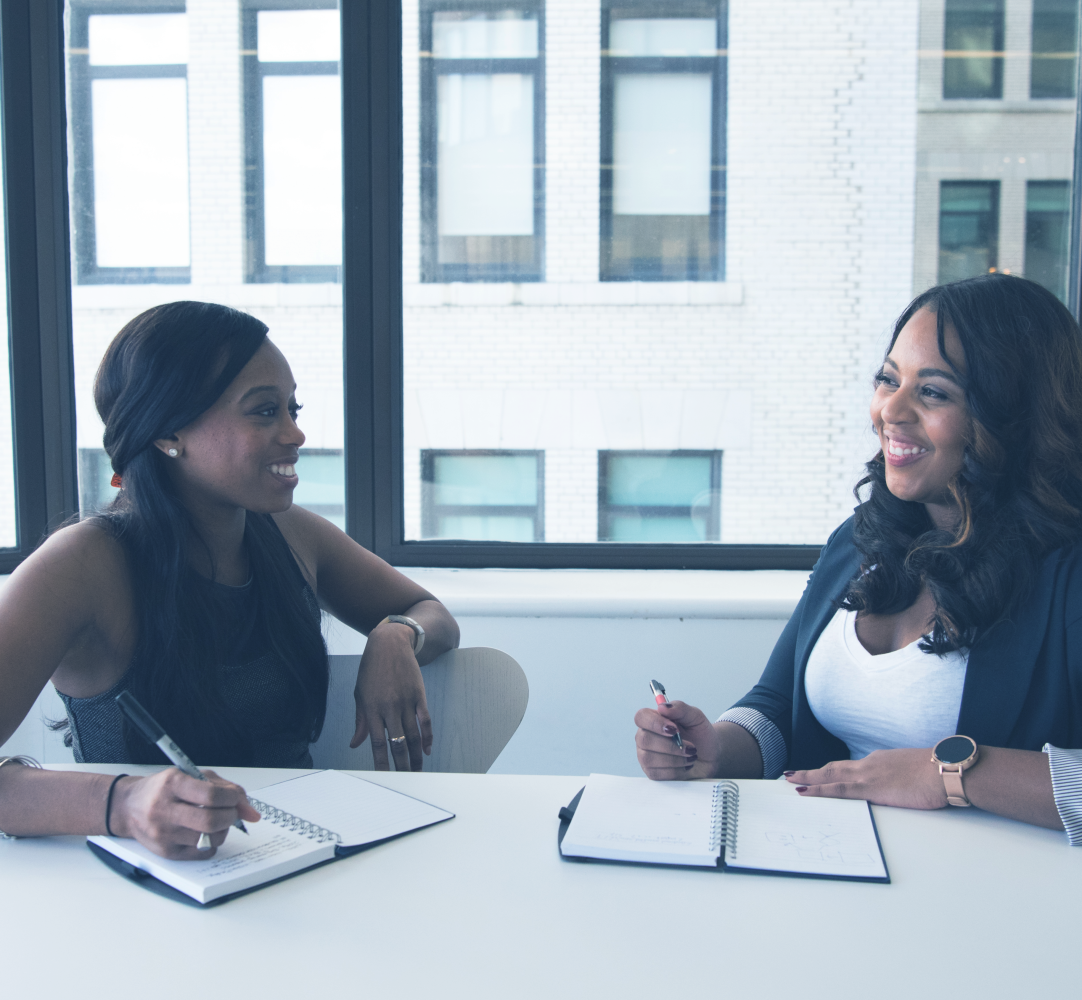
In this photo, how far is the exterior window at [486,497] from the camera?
9.58 ft

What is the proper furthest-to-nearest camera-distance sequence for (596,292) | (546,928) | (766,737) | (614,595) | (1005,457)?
(596,292), (614,595), (766,737), (1005,457), (546,928)

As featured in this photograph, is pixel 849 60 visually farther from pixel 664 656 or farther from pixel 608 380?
pixel 664 656

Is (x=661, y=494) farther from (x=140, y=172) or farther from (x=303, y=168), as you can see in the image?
(x=140, y=172)

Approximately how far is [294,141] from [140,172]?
0.52m

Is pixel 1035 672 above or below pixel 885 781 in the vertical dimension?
above

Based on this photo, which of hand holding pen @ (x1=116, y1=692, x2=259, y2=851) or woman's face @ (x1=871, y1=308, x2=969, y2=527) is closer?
hand holding pen @ (x1=116, y1=692, x2=259, y2=851)

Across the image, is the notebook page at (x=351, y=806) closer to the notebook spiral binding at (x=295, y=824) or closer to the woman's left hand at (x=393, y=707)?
the notebook spiral binding at (x=295, y=824)

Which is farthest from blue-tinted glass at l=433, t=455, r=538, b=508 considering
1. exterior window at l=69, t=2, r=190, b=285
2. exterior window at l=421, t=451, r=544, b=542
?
exterior window at l=69, t=2, r=190, b=285

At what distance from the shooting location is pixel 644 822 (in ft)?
3.58

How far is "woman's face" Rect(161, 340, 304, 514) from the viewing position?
1522 mm

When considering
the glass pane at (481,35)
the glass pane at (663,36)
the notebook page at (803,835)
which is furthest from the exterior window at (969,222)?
the notebook page at (803,835)

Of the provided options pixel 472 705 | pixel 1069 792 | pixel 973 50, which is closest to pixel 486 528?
pixel 472 705

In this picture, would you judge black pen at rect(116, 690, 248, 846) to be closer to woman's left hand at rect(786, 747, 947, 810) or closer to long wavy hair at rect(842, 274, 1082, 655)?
woman's left hand at rect(786, 747, 947, 810)

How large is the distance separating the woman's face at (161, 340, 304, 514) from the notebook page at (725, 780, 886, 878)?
3.14ft
